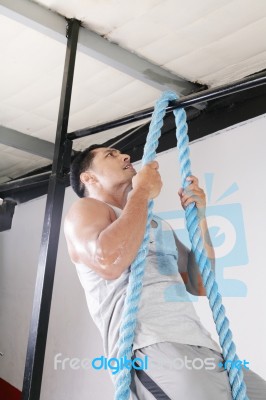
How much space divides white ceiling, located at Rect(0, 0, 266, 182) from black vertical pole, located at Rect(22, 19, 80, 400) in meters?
0.69

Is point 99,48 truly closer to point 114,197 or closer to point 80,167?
point 80,167

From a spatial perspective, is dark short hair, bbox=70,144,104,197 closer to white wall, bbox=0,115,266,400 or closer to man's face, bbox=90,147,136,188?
man's face, bbox=90,147,136,188

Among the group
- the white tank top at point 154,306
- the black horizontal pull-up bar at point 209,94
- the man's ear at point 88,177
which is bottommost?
the white tank top at point 154,306

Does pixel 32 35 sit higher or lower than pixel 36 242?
higher

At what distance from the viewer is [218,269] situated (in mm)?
2285

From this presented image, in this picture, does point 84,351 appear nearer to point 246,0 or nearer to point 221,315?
point 221,315

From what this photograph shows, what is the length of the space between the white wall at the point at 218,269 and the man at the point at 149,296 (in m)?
1.05

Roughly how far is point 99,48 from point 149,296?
150 cm

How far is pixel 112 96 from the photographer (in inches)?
107

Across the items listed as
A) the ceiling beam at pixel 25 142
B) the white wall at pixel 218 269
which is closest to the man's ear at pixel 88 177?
the white wall at pixel 218 269

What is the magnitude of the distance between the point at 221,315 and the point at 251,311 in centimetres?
121

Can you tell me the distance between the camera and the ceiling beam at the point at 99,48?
1.86 m

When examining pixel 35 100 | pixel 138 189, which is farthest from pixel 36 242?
pixel 138 189

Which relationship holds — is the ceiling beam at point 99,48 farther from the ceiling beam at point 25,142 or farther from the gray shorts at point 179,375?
the gray shorts at point 179,375
